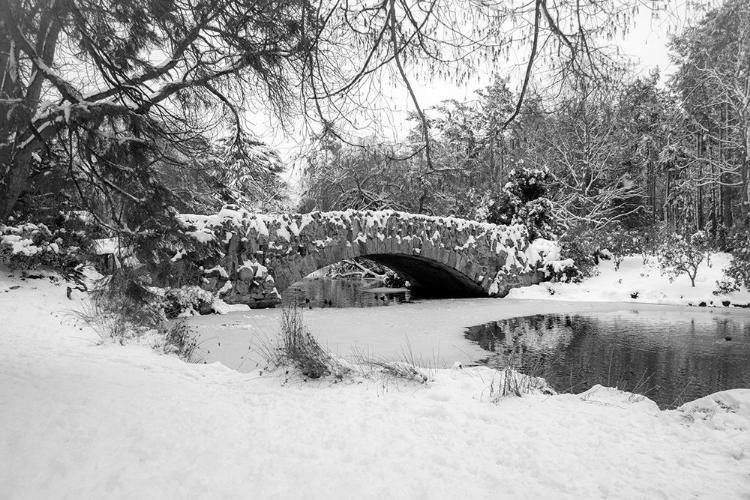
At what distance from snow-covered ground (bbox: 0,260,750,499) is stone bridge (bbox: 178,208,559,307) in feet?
11.7

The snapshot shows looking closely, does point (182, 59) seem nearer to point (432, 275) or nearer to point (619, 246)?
point (432, 275)

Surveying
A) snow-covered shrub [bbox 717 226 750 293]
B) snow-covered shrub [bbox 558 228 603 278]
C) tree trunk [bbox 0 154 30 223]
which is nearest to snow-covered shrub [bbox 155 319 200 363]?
tree trunk [bbox 0 154 30 223]

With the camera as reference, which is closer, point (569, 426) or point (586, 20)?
point (586, 20)

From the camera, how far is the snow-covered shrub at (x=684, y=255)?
11.1 meters

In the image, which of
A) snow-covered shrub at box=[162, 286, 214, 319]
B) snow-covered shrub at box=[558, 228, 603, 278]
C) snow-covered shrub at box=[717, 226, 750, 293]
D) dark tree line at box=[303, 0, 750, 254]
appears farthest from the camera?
snow-covered shrub at box=[558, 228, 603, 278]

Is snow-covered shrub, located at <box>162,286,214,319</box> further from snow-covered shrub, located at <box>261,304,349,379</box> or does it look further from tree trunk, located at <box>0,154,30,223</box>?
tree trunk, located at <box>0,154,30,223</box>

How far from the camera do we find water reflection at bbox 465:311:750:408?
458cm

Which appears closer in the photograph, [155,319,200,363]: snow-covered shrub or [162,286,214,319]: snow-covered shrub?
[155,319,200,363]: snow-covered shrub

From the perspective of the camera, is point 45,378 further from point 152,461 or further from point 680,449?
point 680,449

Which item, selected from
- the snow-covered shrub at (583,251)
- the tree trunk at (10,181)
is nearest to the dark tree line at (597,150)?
the tree trunk at (10,181)

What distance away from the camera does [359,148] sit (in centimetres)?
275

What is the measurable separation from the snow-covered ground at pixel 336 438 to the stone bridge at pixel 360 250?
140 inches

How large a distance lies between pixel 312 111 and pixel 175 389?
6.04 ft

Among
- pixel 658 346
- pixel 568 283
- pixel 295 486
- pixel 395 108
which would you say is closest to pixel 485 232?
pixel 568 283
